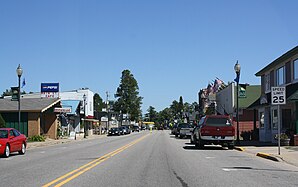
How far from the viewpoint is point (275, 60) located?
2983 centimetres

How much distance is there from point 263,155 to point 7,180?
41.3 feet

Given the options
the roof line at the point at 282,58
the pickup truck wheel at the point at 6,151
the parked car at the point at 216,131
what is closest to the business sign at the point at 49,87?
the roof line at the point at 282,58

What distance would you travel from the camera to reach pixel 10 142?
21984 millimetres

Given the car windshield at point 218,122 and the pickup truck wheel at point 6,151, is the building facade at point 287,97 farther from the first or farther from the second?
the pickup truck wheel at point 6,151

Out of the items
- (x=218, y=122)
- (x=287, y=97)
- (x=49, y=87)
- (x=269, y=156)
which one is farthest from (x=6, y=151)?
(x=49, y=87)

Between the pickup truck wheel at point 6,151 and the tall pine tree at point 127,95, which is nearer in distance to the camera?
the pickup truck wheel at point 6,151

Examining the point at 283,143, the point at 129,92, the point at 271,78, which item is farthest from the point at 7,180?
the point at 129,92

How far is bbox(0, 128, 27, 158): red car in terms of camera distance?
2131 centimetres

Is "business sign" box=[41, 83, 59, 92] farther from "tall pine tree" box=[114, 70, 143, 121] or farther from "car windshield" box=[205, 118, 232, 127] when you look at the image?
"tall pine tree" box=[114, 70, 143, 121]

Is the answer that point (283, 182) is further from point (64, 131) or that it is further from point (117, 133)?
point (117, 133)

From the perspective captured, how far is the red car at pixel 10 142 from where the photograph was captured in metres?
21.3

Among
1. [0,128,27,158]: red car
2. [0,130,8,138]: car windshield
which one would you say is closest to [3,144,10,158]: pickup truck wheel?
[0,128,27,158]: red car

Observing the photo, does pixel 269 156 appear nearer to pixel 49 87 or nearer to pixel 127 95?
pixel 49 87

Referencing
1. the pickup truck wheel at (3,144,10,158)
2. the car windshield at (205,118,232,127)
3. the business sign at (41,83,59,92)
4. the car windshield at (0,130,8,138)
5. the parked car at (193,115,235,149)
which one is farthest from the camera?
the business sign at (41,83,59,92)
